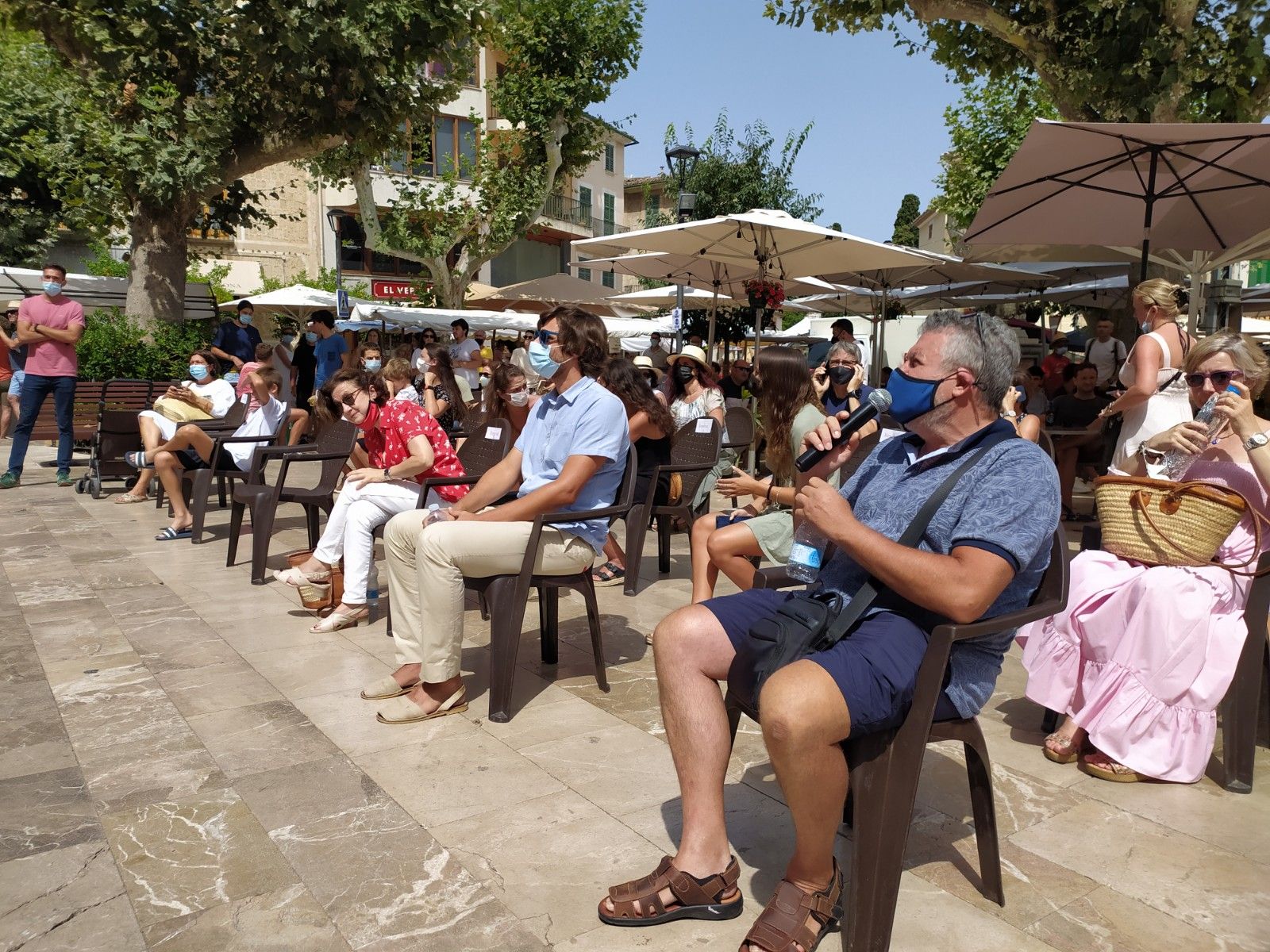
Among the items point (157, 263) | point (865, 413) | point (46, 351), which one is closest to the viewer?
point (865, 413)

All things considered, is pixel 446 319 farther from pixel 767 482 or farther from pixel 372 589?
pixel 767 482

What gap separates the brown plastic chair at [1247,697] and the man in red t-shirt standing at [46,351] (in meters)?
9.34

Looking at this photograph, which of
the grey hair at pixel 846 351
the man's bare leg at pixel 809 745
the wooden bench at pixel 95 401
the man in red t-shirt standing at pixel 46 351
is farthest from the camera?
the wooden bench at pixel 95 401

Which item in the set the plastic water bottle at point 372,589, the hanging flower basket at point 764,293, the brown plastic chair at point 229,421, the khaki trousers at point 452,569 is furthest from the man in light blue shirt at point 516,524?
the hanging flower basket at point 764,293

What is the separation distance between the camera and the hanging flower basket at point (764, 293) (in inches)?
400

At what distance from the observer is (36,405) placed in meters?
9.25

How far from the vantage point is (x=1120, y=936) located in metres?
2.28

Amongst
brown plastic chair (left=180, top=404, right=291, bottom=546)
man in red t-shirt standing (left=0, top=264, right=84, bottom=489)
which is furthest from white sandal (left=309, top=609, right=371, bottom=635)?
man in red t-shirt standing (left=0, top=264, right=84, bottom=489)

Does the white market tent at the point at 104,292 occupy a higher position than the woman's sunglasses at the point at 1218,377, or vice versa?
the white market tent at the point at 104,292

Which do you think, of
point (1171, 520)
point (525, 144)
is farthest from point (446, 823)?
point (525, 144)

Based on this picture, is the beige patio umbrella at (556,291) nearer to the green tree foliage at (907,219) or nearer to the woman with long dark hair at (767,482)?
the woman with long dark hair at (767,482)

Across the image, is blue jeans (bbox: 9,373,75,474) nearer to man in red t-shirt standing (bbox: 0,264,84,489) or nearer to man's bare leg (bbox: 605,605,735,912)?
man in red t-shirt standing (bbox: 0,264,84,489)

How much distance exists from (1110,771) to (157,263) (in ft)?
41.2

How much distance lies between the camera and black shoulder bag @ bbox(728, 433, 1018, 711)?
226cm
